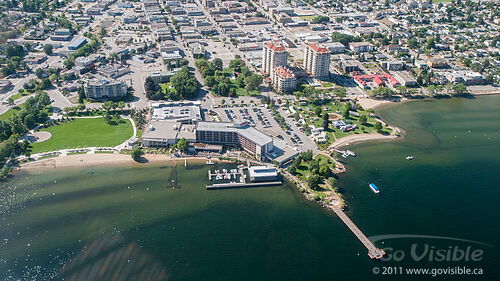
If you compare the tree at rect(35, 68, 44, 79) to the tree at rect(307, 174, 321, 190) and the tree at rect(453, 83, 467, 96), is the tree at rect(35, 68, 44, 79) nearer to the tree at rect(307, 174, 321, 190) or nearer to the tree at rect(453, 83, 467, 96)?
the tree at rect(307, 174, 321, 190)

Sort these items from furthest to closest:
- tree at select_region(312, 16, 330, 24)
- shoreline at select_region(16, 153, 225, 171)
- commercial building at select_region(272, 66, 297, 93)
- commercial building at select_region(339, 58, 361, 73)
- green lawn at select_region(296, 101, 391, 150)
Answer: tree at select_region(312, 16, 330, 24), commercial building at select_region(339, 58, 361, 73), commercial building at select_region(272, 66, 297, 93), green lawn at select_region(296, 101, 391, 150), shoreline at select_region(16, 153, 225, 171)

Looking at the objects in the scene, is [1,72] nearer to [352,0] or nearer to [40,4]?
[40,4]

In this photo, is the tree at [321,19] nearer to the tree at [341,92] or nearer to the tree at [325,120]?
the tree at [341,92]

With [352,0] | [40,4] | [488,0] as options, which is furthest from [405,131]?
[40,4]

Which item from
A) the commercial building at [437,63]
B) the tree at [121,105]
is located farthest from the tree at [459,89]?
the tree at [121,105]

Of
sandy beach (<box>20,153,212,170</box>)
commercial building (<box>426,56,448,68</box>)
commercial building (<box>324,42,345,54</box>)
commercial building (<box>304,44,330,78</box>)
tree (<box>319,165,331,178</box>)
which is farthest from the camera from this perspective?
commercial building (<box>324,42,345,54</box>)

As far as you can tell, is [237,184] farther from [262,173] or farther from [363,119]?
[363,119]

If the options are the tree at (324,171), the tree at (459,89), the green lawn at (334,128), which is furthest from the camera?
the tree at (459,89)

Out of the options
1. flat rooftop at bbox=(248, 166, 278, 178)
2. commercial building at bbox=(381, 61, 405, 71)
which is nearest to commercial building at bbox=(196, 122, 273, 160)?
flat rooftop at bbox=(248, 166, 278, 178)
